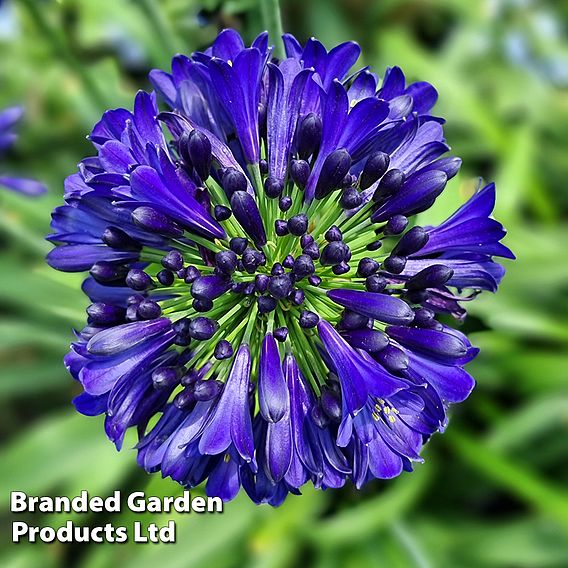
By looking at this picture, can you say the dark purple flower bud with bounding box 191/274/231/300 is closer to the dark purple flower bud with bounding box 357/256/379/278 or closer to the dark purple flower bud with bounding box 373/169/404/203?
the dark purple flower bud with bounding box 357/256/379/278

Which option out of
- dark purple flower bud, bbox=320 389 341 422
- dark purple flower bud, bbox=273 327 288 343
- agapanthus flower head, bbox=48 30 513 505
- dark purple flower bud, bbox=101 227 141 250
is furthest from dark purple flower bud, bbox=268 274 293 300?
dark purple flower bud, bbox=101 227 141 250

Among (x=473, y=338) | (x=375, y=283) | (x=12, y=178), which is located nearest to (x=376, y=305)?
(x=375, y=283)

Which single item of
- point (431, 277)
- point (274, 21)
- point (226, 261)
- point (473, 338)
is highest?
point (274, 21)

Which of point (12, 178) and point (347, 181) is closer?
point (347, 181)

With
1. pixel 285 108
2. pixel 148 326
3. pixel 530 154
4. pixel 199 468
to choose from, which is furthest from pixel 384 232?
pixel 530 154

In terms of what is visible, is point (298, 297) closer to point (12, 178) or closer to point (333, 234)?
point (333, 234)

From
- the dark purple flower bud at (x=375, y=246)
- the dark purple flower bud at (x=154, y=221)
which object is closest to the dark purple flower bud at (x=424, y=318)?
the dark purple flower bud at (x=375, y=246)
